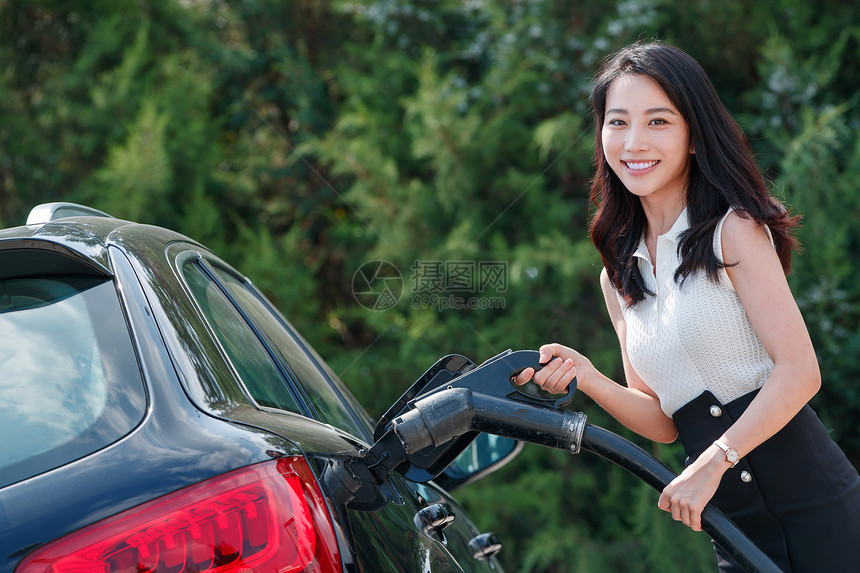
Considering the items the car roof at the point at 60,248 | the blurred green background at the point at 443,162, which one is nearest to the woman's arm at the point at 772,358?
the car roof at the point at 60,248

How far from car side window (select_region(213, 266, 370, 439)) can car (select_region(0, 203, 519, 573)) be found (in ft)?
0.83

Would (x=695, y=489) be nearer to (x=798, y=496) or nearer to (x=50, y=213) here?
(x=798, y=496)

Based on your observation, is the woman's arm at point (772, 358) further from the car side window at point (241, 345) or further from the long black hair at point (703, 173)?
the car side window at point (241, 345)

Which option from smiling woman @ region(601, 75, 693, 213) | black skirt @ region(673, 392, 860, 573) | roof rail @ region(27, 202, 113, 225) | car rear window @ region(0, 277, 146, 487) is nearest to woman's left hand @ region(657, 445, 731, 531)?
black skirt @ region(673, 392, 860, 573)

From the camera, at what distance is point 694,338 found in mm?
1725

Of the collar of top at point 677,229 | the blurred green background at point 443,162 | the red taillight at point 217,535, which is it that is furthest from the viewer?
the blurred green background at point 443,162

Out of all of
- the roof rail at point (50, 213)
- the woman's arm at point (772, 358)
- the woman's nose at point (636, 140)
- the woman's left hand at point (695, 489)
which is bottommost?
the woman's left hand at point (695, 489)

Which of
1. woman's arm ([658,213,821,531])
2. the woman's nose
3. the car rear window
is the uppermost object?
the woman's nose

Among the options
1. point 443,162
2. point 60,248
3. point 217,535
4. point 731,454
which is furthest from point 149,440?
point 443,162

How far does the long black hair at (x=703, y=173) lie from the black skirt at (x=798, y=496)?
13.1 inches

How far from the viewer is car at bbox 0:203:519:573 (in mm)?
1023

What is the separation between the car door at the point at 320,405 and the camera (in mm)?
1310

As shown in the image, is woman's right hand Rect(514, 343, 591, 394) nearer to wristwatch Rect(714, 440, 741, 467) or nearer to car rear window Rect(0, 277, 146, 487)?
wristwatch Rect(714, 440, 741, 467)

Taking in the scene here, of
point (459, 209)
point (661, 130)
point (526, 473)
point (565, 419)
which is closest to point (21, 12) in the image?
point (459, 209)
